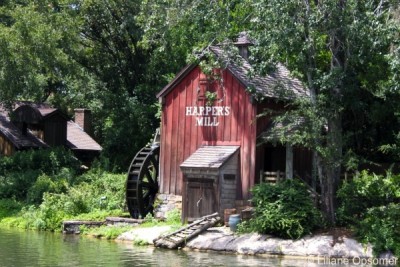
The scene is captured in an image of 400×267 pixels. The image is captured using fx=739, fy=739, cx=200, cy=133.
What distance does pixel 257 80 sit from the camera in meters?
27.1

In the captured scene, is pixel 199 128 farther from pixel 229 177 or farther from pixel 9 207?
pixel 9 207

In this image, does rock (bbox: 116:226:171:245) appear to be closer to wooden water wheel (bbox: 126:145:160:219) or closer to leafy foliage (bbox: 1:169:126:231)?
wooden water wheel (bbox: 126:145:160:219)

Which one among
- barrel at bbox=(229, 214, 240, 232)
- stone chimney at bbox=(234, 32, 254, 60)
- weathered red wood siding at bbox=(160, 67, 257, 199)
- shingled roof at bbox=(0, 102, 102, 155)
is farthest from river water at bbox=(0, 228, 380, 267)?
shingled roof at bbox=(0, 102, 102, 155)

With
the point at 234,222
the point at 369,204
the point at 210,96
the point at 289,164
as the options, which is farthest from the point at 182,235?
the point at 369,204

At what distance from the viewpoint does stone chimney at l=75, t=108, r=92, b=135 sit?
46406 mm

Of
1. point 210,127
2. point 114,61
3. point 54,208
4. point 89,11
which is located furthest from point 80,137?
point 210,127

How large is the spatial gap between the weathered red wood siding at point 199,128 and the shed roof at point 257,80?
26 cm

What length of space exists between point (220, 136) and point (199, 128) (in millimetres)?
1035

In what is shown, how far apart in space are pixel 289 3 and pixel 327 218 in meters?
6.90

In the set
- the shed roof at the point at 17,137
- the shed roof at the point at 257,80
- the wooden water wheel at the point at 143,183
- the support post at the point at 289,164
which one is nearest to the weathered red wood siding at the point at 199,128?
the shed roof at the point at 257,80

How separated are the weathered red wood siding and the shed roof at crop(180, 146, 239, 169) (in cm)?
34

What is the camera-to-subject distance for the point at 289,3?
22.8 metres

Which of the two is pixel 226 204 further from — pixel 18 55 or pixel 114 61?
pixel 114 61

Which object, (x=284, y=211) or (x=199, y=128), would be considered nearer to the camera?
(x=284, y=211)
